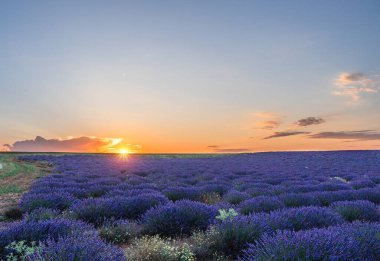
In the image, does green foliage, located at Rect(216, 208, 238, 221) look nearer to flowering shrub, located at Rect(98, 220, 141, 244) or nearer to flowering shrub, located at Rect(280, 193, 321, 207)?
flowering shrub, located at Rect(98, 220, 141, 244)

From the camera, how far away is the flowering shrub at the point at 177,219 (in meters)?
5.07

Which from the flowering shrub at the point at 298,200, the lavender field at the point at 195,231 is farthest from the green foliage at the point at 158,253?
the flowering shrub at the point at 298,200

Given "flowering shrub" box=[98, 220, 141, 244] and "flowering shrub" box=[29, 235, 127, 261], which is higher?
"flowering shrub" box=[29, 235, 127, 261]

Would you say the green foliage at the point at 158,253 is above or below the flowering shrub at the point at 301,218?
below

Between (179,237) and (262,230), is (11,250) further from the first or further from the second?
(262,230)

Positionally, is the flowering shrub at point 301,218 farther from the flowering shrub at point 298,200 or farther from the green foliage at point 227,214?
the flowering shrub at point 298,200

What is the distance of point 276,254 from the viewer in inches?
108

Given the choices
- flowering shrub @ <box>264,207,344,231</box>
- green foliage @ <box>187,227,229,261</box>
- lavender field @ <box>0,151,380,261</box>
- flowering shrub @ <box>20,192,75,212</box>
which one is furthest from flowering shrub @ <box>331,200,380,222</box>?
flowering shrub @ <box>20,192,75,212</box>

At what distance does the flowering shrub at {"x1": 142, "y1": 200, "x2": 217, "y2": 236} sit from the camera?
507 cm

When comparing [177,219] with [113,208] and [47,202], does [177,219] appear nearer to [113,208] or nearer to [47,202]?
[113,208]

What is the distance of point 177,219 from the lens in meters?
5.15

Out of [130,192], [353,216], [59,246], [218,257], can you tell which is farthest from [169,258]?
[130,192]

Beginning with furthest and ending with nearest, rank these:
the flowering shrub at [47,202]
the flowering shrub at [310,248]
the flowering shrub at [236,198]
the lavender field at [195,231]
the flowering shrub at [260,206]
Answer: the flowering shrub at [236,198]
the flowering shrub at [47,202]
the flowering shrub at [260,206]
the lavender field at [195,231]
the flowering shrub at [310,248]

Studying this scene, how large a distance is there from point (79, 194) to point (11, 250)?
5459 mm
